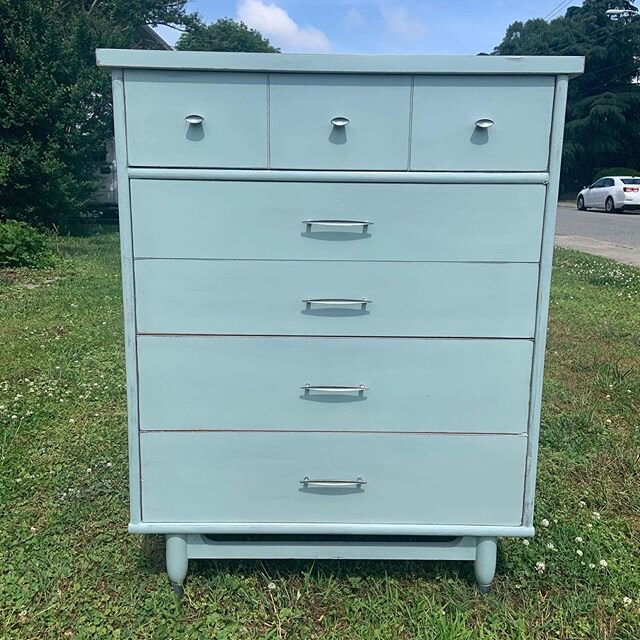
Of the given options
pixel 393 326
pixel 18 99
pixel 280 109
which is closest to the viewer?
pixel 280 109

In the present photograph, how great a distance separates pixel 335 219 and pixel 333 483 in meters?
0.87

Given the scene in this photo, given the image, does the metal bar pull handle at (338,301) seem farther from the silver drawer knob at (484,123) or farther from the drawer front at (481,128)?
the silver drawer knob at (484,123)

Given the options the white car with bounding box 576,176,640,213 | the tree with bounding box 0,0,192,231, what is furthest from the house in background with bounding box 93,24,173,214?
the white car with bounding box 576,176,640,213

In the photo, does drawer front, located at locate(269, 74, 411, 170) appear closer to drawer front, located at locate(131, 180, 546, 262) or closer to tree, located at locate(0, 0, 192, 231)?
drawer front, located at locate(131, 180, 546, 262)

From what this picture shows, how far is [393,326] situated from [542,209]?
58cm

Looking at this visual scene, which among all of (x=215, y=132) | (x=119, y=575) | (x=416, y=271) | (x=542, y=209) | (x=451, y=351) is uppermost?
(x=215, y=132)

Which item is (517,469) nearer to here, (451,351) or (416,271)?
(451,351)

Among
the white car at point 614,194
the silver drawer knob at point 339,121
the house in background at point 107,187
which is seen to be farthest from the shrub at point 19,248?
the white car at point 614,194

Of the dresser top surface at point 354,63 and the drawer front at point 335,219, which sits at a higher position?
the dresser top surface at point 354,63

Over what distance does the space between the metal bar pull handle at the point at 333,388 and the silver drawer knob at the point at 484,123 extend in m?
0.88

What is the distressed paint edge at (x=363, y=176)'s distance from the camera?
200 centimetres

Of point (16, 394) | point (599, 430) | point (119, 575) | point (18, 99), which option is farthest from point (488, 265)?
point (18, 99)

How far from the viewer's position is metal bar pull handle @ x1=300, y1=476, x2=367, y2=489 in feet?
7.26

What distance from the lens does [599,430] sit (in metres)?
3.73
